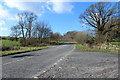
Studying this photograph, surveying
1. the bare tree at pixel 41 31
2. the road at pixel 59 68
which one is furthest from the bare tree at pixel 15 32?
the road at pixel 59 68

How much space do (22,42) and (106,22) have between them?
25686mm

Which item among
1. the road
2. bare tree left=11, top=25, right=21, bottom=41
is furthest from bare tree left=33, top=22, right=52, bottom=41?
the road

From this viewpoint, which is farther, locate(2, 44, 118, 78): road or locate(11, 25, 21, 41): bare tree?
locate(11, 25, 21, 41): bare tree

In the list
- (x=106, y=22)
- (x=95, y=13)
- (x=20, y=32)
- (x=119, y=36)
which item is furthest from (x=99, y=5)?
(x=20, y=32)

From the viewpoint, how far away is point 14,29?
39.3 meters

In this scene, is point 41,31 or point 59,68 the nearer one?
point 59,68

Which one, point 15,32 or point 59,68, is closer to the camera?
point 59,68

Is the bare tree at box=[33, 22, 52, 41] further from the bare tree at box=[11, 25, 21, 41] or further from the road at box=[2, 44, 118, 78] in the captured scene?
the road at box=[2, 44, 118, 78]

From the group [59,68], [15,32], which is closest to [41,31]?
[15,32]

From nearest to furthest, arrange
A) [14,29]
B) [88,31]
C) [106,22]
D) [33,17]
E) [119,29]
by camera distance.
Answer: [119,29] < [106,22] < [88,31] < [14,29] < [33,17]

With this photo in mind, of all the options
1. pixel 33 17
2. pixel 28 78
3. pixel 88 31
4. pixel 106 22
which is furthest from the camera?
pixel 33 17

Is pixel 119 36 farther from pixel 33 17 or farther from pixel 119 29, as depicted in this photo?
pixel 33 17

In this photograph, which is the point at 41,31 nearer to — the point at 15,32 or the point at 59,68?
the point at 15,32

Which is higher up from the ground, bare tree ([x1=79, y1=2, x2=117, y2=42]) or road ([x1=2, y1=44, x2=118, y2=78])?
bare tree ([x1=79, y1=2, x2=117, y2=42])
